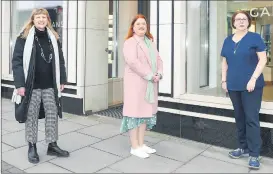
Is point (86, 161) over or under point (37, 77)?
under

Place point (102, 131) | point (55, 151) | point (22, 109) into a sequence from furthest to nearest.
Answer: point (102, 131) → point (55, 151) → point (22, 109)

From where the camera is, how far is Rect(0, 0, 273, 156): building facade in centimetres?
497

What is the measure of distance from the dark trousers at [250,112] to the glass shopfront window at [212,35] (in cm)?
60

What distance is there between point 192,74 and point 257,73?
1.79 meters

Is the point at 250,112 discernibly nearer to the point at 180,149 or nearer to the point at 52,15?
the point at 180,149

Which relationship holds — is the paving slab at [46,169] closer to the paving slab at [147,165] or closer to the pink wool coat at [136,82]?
the paving slab at [147,165]

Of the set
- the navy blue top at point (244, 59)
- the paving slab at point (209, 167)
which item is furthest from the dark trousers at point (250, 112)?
the paving slab at point (209, 167)

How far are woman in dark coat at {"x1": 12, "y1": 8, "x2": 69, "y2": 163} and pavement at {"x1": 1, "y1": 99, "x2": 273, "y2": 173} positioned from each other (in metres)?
0.25

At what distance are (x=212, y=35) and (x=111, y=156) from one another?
10.7 ft

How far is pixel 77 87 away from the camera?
6.85 meters

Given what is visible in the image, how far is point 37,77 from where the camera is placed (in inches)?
162

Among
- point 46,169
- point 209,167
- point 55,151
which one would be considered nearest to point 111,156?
point 55,151

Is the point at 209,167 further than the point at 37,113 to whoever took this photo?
No

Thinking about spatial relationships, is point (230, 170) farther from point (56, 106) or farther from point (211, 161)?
point (56, 106)
